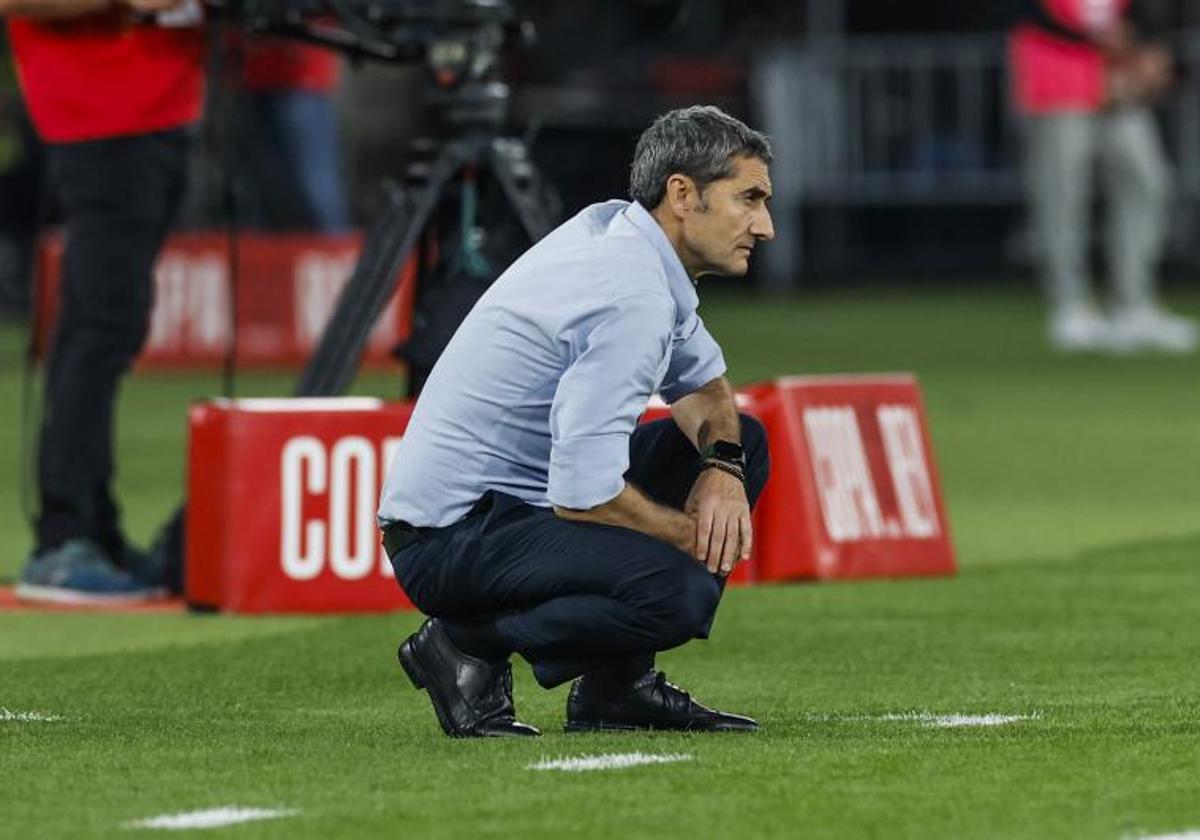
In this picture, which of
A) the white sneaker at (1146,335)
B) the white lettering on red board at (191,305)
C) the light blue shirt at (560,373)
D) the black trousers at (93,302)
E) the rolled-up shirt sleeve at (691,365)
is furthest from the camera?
the white sneaker at (1146,335)

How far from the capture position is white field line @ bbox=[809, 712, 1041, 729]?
6.64 meters

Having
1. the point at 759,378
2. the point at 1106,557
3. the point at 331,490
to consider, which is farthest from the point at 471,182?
the point at 759,378

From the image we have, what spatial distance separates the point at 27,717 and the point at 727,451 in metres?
1.47

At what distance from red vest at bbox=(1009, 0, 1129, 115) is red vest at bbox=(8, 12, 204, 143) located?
9.73 metres

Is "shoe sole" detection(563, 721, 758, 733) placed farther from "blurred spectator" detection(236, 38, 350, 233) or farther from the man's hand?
"blurred spectator" detection(236, 38, 350, 233)

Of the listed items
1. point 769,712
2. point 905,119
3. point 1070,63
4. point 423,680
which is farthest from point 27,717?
point 905,119

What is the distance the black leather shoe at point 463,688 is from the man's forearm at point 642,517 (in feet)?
1.27

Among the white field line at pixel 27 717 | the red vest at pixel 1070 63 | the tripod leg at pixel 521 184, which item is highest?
the tripod leg at pixel 521 184

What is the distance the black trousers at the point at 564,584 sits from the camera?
251 inches

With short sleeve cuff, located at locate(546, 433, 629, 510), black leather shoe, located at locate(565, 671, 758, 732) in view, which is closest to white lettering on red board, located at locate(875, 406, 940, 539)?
black leather shoe, located at locate(565, 671, 758, 732)

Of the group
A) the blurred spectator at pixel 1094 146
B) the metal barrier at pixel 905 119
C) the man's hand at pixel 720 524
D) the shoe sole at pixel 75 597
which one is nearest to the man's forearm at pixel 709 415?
the man's hand at pixel 720 524

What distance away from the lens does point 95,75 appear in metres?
9.13

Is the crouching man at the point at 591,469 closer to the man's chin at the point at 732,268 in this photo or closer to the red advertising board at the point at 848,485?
the man's chin at the point at 732,268

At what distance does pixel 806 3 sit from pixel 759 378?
8.09m
